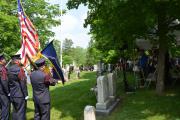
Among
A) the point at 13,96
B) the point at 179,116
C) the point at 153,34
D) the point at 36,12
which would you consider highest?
the point at 36,12

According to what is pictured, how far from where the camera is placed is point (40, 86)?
32.9 feet

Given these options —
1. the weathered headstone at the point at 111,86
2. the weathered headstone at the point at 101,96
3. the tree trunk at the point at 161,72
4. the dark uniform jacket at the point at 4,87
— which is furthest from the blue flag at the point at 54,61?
→ the tree trunk at the point at 161,72

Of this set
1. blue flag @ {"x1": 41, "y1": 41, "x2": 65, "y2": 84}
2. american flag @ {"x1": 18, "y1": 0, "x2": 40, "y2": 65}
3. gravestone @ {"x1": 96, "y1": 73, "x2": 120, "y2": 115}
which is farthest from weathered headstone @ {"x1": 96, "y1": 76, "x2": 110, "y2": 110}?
american flag @ {"x1": 18, "y1": 0, "x2": 40, "y2": 65}

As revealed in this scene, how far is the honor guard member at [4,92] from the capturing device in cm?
1136

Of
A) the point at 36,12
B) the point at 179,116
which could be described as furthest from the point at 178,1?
the point at 36,12

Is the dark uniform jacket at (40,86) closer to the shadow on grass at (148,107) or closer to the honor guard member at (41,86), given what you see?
the honor guard member at (41,86)

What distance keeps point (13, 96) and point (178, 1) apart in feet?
20.4

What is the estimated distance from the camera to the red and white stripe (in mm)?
12414

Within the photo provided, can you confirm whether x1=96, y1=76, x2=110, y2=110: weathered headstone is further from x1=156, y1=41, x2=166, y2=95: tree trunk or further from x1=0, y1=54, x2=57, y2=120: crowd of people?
x1=156, y1=41, x2=166, y2=95: tree trunk

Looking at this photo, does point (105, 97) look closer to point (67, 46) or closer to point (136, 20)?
point (136, 20)

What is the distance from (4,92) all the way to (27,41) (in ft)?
6.84

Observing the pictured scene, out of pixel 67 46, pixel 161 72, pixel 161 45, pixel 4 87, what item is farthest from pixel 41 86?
pixel 67 46

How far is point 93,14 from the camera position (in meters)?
16.7

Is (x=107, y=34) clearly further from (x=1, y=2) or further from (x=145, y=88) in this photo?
(x=1, y=2)
